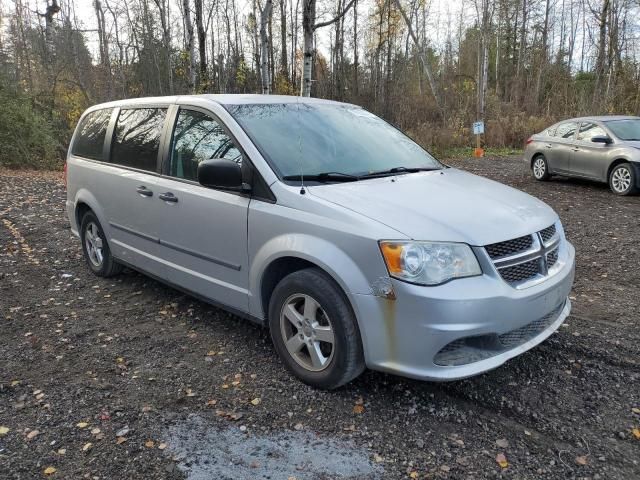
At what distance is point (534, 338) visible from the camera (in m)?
3.09

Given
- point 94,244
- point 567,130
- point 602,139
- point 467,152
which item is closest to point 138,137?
point 94,244

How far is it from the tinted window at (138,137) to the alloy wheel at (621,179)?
29.2 feet

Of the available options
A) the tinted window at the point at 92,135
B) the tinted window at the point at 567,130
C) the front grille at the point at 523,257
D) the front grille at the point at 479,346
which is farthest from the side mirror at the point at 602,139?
the tinted window at the point at 92,135

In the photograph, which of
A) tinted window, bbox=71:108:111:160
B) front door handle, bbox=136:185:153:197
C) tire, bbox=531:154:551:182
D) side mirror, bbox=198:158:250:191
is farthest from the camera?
tire, bbox=531:154:551:182

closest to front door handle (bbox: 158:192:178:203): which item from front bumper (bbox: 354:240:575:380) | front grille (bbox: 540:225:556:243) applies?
front bumper (bbox: 354:240:575:380)

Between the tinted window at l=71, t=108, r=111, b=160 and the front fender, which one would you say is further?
the tinted window at l=71, t=108, r=111, b=160

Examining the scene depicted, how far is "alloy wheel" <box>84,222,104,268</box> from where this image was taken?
5354 mm

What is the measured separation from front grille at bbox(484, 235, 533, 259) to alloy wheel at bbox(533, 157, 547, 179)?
975 centimetres

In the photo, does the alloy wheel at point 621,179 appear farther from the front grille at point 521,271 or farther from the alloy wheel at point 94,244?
the alloy wheel at point 94,244

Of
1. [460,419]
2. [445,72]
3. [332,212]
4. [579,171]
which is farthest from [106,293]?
[445,72]

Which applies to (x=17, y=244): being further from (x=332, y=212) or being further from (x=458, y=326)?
(x=458, y=326)

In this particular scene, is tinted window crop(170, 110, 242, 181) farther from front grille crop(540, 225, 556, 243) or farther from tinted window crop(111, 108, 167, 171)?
front grille crop(540, 225, 556, 243)

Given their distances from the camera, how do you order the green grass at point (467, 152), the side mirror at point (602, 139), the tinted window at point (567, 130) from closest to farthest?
the side mirror at point (602, 139)
the tinted window at point (567, 130)
the green grass at point (467, 152)

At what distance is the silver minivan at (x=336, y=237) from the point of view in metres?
2.74
